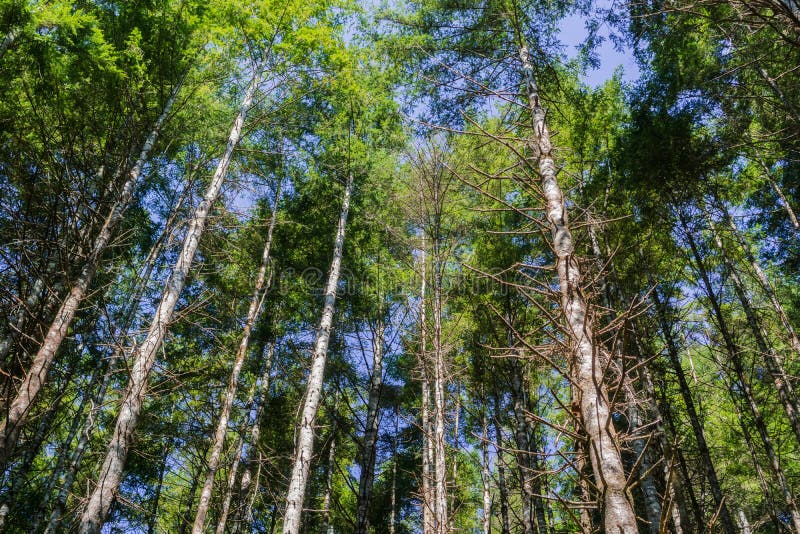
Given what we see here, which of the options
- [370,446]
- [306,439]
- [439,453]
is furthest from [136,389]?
[370,446]

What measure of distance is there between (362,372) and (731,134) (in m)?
10.7

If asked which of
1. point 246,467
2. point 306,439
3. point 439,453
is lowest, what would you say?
point 439,453

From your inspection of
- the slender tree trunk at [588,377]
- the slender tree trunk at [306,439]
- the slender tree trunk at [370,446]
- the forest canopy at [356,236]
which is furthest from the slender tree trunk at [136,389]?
the slender tree trunk at [588,377]

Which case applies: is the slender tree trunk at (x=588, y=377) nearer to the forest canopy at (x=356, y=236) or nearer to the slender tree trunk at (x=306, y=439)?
the forest canopy at (x=356, y=236)

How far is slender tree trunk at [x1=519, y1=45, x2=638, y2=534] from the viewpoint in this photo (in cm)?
146

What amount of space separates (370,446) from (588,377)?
6.19m

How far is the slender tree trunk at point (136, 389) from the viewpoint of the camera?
3.95m

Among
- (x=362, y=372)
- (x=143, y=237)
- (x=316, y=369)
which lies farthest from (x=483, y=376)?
(x=143, y=237)

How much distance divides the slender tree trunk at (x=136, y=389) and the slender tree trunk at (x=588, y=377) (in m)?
4.61

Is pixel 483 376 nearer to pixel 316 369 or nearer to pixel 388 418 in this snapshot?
pixel 388 418

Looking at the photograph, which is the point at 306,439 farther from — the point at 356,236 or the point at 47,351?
the point at 356,236

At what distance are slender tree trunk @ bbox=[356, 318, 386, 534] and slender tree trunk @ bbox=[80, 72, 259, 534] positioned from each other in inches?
124

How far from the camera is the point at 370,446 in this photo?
7141mm

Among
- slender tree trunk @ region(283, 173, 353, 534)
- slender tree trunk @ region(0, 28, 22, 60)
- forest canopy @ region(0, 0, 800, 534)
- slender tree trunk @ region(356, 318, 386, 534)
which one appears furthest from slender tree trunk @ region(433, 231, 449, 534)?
slender tree trunk @ region(0, 28, 22, 60)
